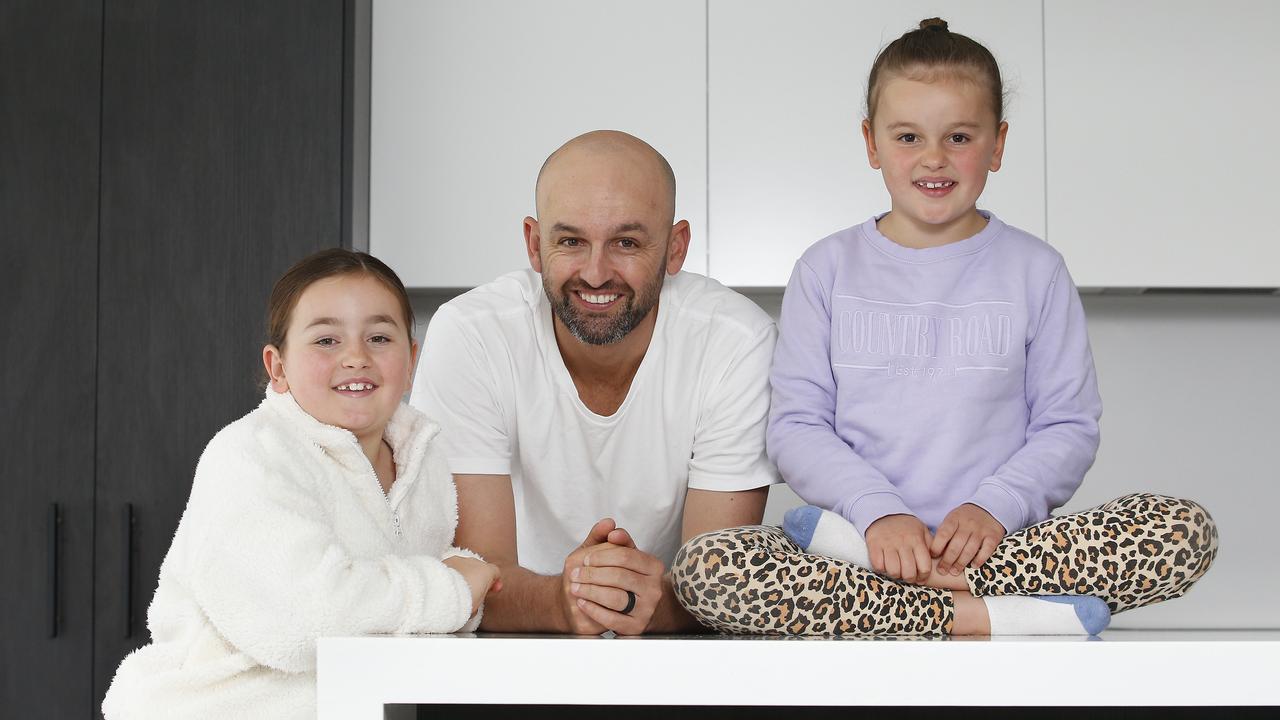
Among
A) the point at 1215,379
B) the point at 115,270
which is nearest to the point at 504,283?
the point at 115,270

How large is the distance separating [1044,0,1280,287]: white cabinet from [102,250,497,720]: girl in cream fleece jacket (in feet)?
5.14

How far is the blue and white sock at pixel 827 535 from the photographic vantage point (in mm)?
1149

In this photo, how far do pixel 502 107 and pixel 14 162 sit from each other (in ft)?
3.00

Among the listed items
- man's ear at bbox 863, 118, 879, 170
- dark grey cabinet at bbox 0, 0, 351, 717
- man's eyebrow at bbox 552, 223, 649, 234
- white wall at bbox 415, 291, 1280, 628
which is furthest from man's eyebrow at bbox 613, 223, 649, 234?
white wall at bbox 415, 291, 1280, 628

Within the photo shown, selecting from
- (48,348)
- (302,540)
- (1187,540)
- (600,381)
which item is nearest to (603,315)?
(600,381)

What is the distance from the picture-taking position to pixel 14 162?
212 centimetres

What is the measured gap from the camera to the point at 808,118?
2.26m

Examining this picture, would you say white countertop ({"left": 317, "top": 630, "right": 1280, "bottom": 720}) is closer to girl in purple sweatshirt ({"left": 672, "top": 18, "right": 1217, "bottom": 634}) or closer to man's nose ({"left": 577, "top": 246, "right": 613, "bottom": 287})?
girl in purple sweatshirt ({"left": 672, "top": 18, "right": 1217, "bottom": 634})

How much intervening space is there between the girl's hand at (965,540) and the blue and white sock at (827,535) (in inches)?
2.9

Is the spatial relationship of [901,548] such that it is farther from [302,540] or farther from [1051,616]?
[302,540]

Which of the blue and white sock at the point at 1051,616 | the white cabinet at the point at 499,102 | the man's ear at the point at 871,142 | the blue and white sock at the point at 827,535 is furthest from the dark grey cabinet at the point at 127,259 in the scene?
the blue and white sock at the point at 1051,616

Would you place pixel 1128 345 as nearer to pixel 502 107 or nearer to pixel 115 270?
pixel 502 107

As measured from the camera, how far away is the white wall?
2504mm

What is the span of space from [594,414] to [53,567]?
1.16 meters
